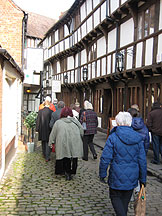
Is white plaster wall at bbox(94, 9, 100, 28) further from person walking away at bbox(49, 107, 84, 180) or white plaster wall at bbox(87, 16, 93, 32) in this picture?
person walking away at bbox(49, 107, 84, 180)

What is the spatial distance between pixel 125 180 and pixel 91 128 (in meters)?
4.99

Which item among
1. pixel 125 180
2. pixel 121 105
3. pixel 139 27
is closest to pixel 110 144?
pixel 125 180

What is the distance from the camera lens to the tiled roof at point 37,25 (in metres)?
36.8

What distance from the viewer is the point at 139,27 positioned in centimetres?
1138

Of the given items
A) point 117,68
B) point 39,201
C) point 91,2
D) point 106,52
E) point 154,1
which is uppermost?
point 91,2

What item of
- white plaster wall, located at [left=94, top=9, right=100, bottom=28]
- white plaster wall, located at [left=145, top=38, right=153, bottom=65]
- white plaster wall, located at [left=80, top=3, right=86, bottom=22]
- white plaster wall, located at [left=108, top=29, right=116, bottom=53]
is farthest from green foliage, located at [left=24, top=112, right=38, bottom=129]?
white plaster wall, located at [left=80, top=3, right=86, bottom=22]

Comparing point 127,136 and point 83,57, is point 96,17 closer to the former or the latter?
point 83,57

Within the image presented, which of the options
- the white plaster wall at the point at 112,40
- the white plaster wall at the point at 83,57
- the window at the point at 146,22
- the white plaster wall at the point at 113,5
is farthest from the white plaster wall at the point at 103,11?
the white plaster wall at the point at 83,57

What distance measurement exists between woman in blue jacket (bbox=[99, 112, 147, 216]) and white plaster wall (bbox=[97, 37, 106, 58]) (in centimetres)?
1263

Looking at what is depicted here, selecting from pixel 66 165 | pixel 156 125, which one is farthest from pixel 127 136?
pixel 156 125

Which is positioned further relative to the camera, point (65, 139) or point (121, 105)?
point (121, 105)

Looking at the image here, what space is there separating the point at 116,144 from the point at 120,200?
2.38 feet

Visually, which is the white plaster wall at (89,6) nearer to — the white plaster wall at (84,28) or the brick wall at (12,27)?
the white plaster wall at (84,28)

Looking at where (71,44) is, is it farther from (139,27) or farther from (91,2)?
(139,27)
